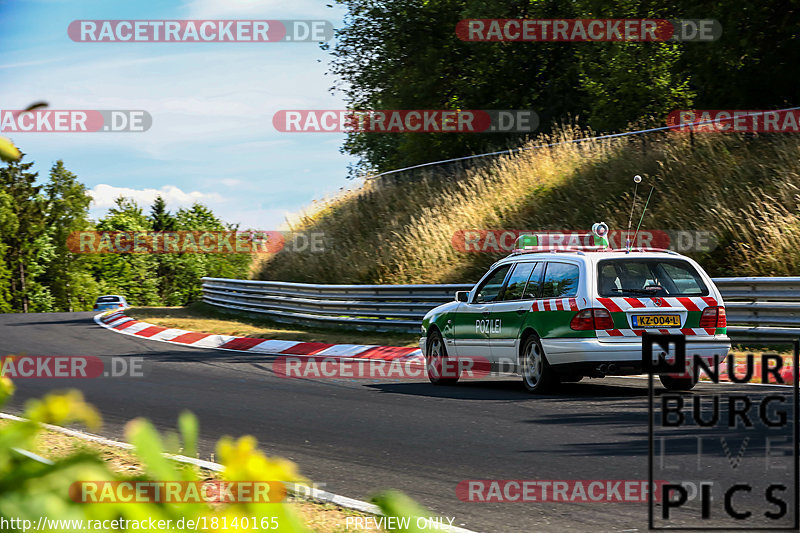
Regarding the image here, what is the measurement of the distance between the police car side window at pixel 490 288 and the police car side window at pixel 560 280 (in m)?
1.04

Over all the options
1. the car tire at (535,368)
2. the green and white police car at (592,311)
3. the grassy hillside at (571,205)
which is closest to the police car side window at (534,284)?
the green and white police car at (592,311)

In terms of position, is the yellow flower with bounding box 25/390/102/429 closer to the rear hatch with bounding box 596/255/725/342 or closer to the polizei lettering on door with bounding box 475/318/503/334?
the rear hatch with bounding box 596/255/725/342

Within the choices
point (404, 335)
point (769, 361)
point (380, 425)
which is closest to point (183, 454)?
point (769, 361)

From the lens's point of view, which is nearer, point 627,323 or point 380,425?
point 380,425

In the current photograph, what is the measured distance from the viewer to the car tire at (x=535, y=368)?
11.3 metres

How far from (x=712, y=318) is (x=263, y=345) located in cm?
1080

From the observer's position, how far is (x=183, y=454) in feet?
3.19

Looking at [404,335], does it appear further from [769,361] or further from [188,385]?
[769,361]

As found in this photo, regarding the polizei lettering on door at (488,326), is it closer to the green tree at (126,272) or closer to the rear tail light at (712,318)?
the rear tail light at (712,318)

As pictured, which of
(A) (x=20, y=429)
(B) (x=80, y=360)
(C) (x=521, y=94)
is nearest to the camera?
(A) (x=20, y=429)

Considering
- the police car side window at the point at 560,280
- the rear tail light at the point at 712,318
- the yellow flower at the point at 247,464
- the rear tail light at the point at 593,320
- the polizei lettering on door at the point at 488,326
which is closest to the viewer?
the yellow flower at the point at 247,464

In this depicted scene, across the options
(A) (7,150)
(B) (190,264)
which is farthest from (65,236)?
(A) (7,150)

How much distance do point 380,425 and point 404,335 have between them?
34.7 ft

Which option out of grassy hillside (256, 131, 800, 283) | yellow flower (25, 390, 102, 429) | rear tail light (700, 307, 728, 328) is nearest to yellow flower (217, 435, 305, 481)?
yellow flower (25, 390, 102, 429)
